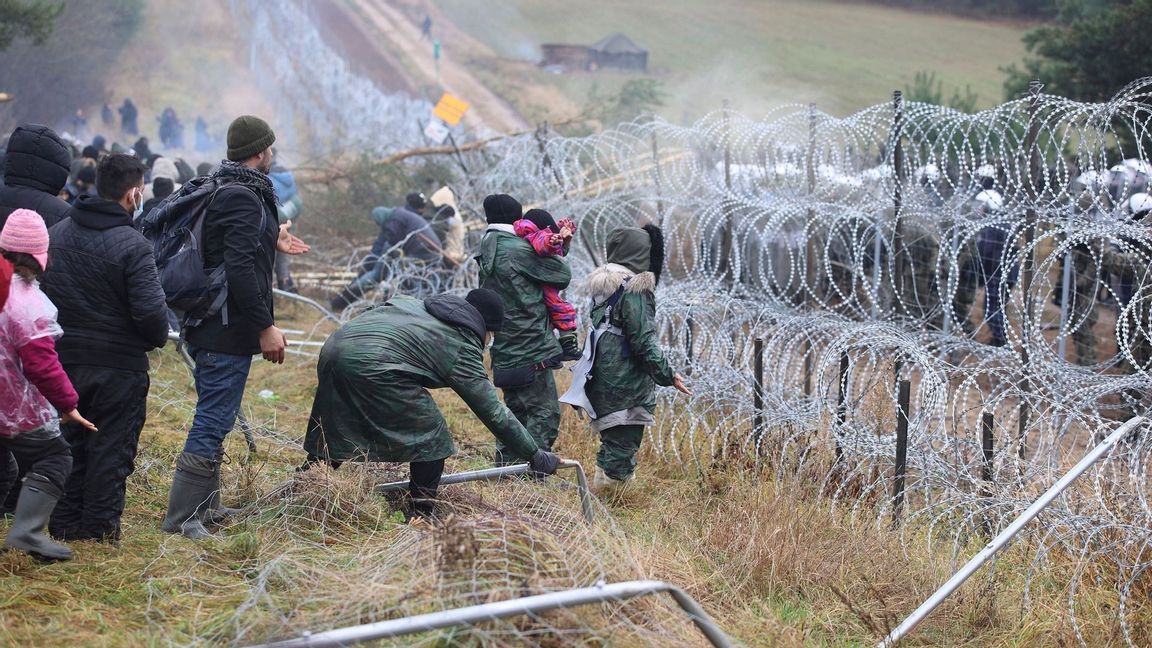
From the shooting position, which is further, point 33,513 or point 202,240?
point 202,240

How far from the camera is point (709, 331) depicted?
7023 mm

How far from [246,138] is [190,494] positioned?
1435mm

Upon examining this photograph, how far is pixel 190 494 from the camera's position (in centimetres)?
425

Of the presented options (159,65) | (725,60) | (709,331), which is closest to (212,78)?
(159,65)

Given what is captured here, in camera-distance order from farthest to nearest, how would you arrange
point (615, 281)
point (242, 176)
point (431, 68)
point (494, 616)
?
point (431, 68) < point (615, 281) < point (242, 176) < point (494, 616)

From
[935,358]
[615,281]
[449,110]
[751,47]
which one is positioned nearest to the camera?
[935,358]

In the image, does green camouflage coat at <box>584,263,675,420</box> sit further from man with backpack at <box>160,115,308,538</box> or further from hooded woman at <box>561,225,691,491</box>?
man with backpack at <box>160,115,308,538</box>

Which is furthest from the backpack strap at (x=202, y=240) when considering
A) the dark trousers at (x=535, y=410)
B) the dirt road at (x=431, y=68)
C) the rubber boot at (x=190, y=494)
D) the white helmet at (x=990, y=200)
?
the dirt road at (x=431, y=68)

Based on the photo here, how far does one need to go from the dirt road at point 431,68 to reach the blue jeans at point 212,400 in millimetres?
26319

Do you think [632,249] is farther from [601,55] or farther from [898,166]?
[601,55]

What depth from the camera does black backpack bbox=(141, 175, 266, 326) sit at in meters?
4.15

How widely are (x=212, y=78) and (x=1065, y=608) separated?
1365 inches

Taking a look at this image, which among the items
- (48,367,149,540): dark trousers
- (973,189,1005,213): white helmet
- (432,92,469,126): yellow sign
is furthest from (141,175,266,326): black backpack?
(432,92,469,126): yellow sign

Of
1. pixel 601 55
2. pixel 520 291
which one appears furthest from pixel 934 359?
pixel 601 55
